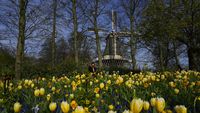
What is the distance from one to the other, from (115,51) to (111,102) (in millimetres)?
45656

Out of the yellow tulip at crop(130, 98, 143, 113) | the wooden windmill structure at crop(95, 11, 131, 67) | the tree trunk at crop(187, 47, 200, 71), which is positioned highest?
the wooden windmill structure at crop(95, 11, 131, 67)

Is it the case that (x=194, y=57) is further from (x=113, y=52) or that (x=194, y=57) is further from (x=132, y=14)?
(x=113, y=52)

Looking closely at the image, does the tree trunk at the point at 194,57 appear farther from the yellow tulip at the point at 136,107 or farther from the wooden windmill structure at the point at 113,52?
the yellow tulip at the point at 136,107

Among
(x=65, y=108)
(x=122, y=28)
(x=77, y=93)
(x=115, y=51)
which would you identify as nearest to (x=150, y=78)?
(x=77, y=93)

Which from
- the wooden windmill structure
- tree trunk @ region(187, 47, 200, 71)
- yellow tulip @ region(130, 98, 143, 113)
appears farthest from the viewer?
the wooden windmill structure

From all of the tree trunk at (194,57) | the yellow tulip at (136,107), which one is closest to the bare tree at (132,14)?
the tree trunk at (194,57)

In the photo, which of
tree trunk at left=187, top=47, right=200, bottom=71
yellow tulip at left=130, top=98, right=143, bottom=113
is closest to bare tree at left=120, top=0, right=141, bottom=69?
tree trunk at left=187, top=47, right=200, bottom=71

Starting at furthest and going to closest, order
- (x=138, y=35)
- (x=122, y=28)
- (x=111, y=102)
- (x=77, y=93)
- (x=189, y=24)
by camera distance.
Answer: (x=122, y=28) → (x=138, y=35) → (x=189, y=24) → (x=77, y=93) → (x=111, y=102)

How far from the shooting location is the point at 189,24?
2638 cm

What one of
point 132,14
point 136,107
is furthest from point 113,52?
point 136,107

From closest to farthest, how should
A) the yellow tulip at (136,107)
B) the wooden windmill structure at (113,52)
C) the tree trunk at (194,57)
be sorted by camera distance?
1. the yellow tulip at (136,107)
2. the tree trunk at (194,57)
3. the wooden windmill structure at (113,52)

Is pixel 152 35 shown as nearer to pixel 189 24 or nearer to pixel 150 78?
pixel 189 24

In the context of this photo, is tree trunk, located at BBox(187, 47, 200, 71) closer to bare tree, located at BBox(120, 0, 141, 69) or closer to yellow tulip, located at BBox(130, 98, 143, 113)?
bare tree, located at BBox(120, 0, 141, 69)

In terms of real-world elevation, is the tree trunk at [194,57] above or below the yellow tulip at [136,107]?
above
